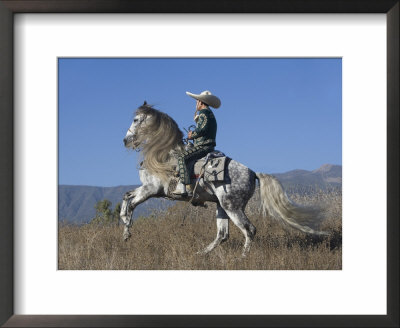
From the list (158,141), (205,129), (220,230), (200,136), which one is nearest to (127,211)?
(158,141)

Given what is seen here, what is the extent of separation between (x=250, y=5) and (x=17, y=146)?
2.70 m

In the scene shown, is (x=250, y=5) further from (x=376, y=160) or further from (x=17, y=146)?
(x=17, y=146)

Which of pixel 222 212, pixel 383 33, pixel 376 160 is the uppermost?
pixel 383 33

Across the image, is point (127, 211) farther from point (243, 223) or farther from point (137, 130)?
point (243, 223)

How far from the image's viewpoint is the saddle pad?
279 inches

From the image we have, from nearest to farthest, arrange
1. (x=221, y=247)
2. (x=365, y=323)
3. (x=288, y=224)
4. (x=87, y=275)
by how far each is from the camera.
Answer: (x=365, y=323)
(x=87, y=275)
(x=221, y=247)
(x=288, y=224)

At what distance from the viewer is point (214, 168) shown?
7137mm

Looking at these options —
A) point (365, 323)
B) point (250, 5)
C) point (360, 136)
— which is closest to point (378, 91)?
point (360, 136)

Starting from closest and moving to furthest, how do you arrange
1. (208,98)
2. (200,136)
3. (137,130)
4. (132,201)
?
(208,98) < (200,136) < (137,130) < (132,201)

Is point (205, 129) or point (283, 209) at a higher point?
point (205, 129)

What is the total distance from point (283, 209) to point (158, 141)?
193cm

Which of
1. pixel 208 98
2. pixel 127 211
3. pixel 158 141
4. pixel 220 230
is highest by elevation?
→ pixel 208 98

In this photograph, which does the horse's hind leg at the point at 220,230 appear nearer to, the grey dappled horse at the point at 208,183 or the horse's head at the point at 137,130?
the grey dappled horse at the point at 208,183

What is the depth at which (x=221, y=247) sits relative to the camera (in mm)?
6570
